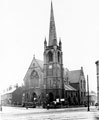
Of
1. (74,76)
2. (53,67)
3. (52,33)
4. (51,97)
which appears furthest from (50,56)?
(74,76)

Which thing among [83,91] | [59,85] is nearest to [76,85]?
[83,91]

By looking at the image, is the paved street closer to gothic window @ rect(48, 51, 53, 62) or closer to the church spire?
gothic window @ rect(48, 51, 53, 62)

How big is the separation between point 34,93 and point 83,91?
2284cm

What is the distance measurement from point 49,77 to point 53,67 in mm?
3396

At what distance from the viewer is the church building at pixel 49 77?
72.9 meters

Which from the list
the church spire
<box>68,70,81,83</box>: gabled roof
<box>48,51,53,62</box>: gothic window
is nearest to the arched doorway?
<box>48,51,53,62</box>: gothic window

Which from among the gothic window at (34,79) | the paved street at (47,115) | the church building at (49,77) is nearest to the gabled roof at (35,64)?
the church building at (49,77)

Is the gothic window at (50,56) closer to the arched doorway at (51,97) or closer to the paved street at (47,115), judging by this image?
the arched doorway at (51,97)

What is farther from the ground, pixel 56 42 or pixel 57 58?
pixel 56 42

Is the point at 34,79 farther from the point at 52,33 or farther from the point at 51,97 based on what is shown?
the point at 52,33

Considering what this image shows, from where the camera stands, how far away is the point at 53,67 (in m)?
73.9

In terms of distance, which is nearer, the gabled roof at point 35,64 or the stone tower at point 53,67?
the stone tower at point 53,67

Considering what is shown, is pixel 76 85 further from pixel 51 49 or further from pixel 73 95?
pixel 51 49

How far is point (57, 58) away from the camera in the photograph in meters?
74.8
